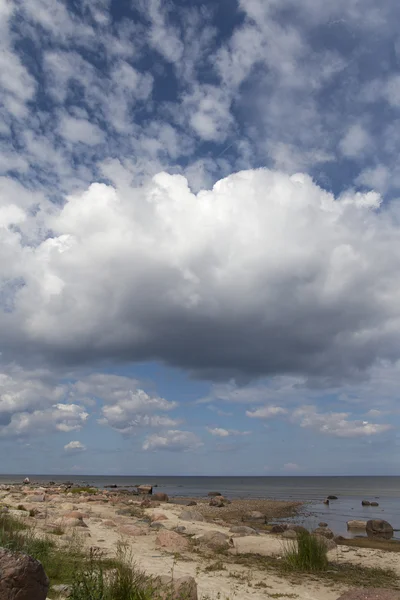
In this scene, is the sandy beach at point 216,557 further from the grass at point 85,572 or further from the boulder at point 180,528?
the grass at point 85,572

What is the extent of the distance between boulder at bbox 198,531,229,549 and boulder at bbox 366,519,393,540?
1329cm

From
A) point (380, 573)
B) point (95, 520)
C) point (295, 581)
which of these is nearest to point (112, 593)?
point (295, 581)

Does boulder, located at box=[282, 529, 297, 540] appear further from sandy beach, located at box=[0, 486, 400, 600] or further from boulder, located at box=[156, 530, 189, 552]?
boulder, located at box=[156, 530, 189, 552]

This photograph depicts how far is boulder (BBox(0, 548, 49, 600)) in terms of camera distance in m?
6.83

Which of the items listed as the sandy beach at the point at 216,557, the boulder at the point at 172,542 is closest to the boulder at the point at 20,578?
the sandy beach at the point at 216,557

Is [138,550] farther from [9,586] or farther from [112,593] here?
[9,586]

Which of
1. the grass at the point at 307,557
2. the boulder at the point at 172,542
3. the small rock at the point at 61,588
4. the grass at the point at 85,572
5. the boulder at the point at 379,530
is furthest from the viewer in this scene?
the boulder at the point at 379,530

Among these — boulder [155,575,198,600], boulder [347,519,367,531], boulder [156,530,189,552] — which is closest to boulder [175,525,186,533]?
boulder [156,530,189,552]

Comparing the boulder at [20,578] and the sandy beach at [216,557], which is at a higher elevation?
the boulder at [20,578]

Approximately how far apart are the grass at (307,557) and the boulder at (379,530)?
15862mm

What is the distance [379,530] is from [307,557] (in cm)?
1724

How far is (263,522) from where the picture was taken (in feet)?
111

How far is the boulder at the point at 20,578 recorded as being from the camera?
6.83 meters

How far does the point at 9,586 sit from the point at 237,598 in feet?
19.6
